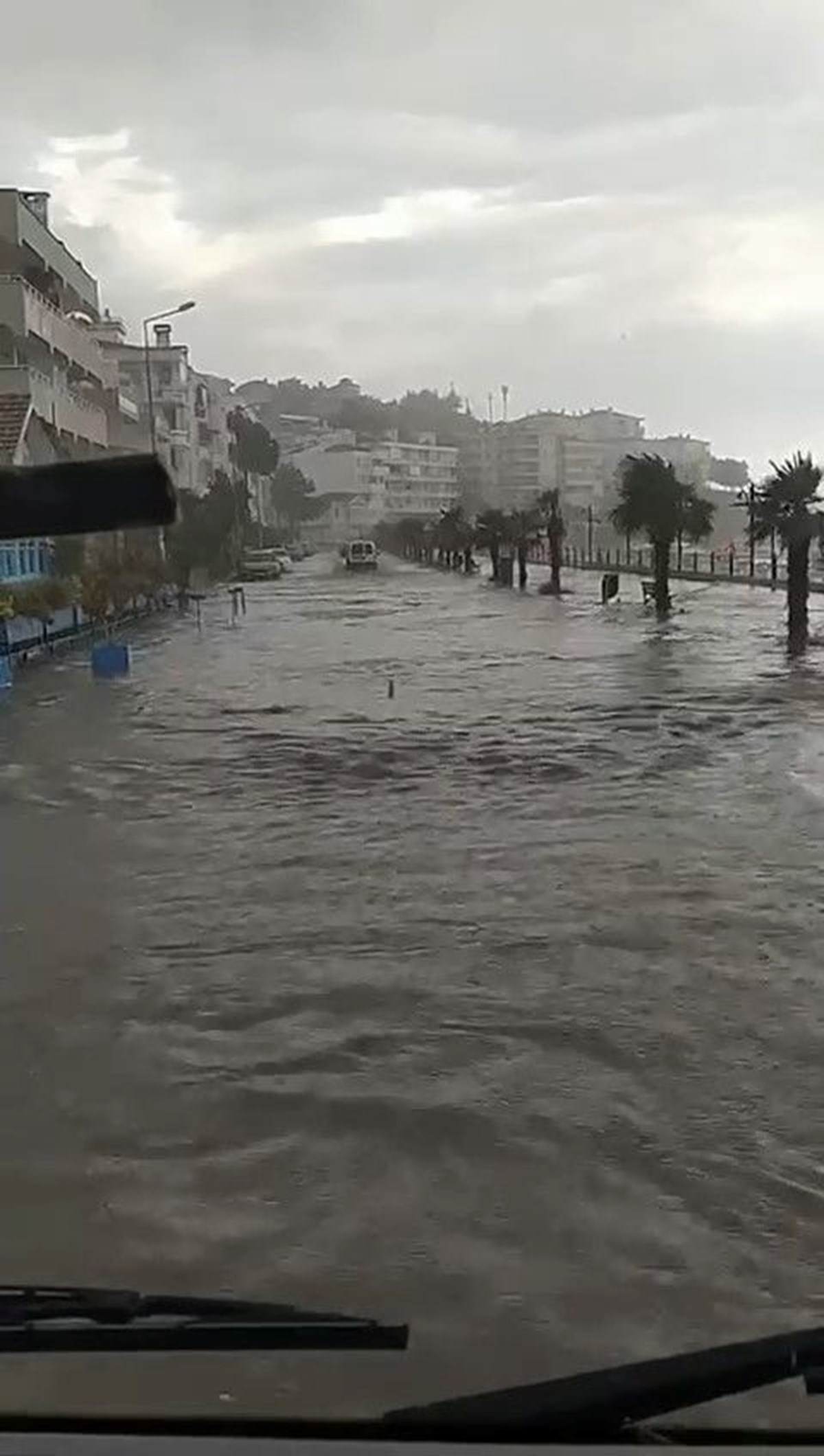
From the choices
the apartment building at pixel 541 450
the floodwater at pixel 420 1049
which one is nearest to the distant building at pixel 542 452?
the apartment building at pixel 541 450

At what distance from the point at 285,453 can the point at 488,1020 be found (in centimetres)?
7371

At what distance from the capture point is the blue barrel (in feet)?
69.8

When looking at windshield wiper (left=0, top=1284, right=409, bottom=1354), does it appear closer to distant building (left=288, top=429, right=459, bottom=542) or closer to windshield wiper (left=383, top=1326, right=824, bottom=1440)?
windshield wiper (left=383, top=1326, right=824, bottom=1440)

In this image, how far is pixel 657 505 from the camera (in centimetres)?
3356

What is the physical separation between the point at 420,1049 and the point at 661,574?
30.2 meters

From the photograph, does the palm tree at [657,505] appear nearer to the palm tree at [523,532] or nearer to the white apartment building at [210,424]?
the white apartment building at [210,424]

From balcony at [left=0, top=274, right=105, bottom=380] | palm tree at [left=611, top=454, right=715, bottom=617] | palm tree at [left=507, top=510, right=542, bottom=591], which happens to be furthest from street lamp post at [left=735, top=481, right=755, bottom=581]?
palm tree at [left=507, top=510, right=542, bottom=591]

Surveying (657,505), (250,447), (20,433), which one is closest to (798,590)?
(657,505)

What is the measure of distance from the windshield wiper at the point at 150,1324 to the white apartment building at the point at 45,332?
2194 centimetres

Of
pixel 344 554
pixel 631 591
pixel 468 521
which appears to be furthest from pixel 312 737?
pixel 344 554

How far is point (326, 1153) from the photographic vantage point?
461 cm

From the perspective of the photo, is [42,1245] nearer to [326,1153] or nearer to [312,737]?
[326,1153]

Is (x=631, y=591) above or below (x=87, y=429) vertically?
below

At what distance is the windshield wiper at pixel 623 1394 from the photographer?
1961 millimetres
